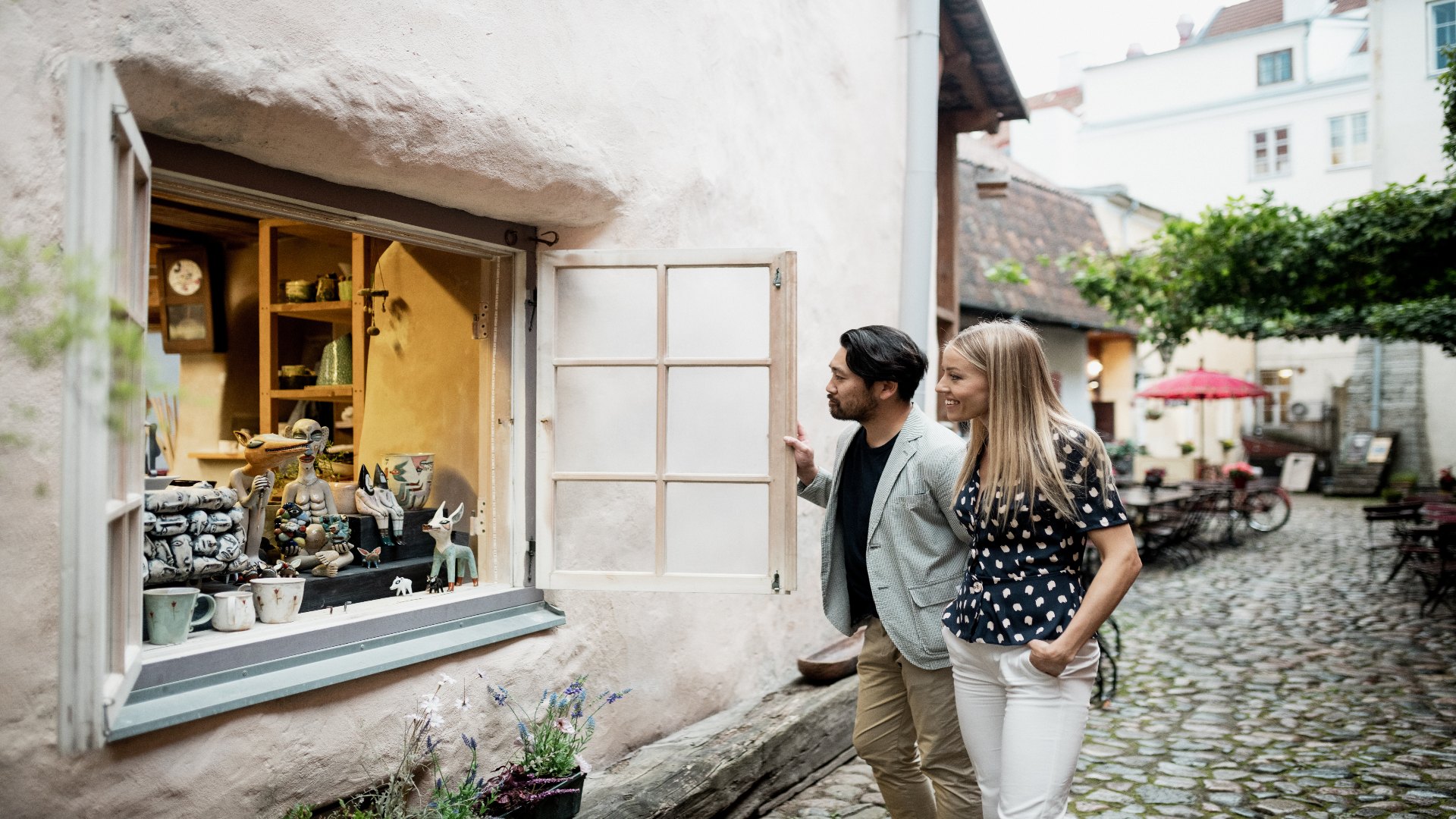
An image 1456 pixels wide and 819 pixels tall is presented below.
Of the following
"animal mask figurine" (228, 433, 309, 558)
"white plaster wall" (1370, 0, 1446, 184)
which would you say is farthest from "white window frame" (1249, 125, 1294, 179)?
"animal mask figurine" (228, 433, 309, 558)

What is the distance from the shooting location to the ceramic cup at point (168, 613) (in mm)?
2885

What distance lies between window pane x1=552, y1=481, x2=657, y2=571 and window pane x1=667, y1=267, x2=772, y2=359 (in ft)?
1.75

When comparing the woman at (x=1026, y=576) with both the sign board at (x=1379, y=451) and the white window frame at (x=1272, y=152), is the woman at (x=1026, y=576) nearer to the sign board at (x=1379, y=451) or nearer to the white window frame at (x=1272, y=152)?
the sign board at (x=1379, y=451)

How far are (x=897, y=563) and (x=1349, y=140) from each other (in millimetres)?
27422

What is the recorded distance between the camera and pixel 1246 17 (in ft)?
95.4

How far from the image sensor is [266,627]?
3.18 m

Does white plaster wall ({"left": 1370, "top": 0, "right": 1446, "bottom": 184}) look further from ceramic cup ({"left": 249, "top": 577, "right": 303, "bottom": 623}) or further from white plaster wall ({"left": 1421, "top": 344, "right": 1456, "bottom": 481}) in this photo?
ceramic cup ({"left": 249, "top": 577, "right": 303, "bottom": 623})

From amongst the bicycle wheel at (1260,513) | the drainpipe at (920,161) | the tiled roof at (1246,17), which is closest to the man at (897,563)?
the drainpipe at (920,161)

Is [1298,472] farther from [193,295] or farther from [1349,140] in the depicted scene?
[193,295]

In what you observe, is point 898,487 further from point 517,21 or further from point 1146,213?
point 1146,213

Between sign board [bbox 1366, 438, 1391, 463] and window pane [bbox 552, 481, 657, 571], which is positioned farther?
sign board [bbox 1366, 438, 1391, 463]

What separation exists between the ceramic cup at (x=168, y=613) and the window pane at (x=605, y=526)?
124 centimetres

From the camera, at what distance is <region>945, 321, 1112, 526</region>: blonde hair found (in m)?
2.58

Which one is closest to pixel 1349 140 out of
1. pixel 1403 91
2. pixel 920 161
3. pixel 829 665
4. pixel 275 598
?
pixel 1403 91
